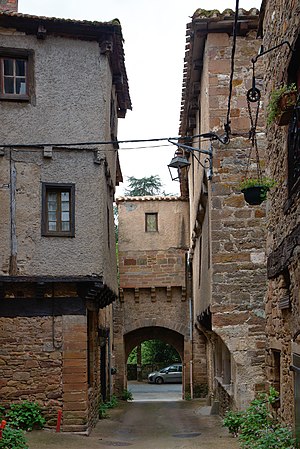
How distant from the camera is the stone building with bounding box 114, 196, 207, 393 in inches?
925

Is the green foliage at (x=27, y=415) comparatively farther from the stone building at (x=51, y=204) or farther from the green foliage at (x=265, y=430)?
the green foliage at (x=265, y=430)

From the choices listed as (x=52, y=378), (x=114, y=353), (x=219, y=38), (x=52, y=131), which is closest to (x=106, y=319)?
(x=114, y=353)

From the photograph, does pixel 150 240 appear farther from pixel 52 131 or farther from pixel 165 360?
pixel 165 360

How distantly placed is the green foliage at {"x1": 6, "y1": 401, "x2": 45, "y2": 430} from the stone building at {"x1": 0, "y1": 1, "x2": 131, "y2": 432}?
0.19 m

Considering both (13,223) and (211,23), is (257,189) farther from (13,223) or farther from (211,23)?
(13,223)

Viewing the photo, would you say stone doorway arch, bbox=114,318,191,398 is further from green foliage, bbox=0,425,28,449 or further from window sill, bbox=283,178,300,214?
window sill, bbox=283,178,300,214

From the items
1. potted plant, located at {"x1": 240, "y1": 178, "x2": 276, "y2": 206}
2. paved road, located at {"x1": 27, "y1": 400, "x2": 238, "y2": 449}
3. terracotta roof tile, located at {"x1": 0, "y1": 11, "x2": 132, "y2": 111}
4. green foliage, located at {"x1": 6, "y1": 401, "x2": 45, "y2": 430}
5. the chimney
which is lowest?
paved road, located at {"x1": 27, "y1": 400, "x2": 238, "y2": 449}

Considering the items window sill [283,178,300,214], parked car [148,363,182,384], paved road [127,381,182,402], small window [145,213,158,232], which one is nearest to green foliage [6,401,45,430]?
window sill [283,178,300,214]

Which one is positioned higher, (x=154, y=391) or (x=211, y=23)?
(x=211, y=23)

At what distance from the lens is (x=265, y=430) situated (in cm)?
753

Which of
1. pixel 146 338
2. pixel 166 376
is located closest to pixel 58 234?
pixel 146 338

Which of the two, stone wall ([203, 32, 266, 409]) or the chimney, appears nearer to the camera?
stone wall ([203, 32, 266, 409])

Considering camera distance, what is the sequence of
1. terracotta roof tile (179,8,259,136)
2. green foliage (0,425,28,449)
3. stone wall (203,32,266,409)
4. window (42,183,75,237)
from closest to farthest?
green foliage (0,425,28,449)
stone wall (203,32,266,409)
terracotta roof tile (179,8,259,136)
window (42,183,75,237)

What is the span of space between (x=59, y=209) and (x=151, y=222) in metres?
11.5
